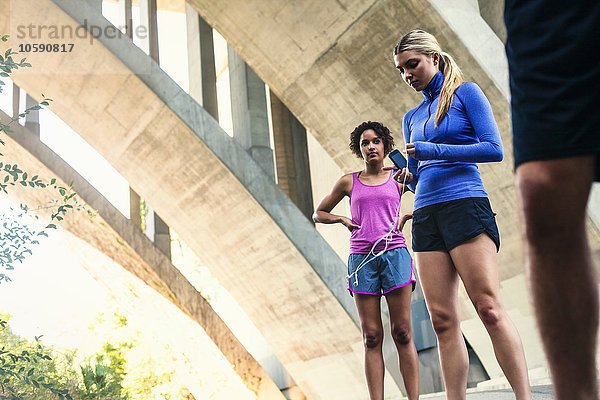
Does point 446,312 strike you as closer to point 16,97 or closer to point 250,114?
point 250,114

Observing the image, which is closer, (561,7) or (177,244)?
(561,7)

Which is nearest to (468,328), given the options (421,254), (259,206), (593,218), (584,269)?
(593,218)

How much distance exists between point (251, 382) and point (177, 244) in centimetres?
909

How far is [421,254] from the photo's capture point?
9.87 feet

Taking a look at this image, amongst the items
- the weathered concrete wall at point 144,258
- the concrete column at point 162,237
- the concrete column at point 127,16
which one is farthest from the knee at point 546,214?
the concrete column at point 162,237

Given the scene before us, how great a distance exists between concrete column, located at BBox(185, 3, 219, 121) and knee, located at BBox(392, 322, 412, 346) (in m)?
9.49

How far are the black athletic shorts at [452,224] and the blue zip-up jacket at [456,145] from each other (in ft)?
0.15

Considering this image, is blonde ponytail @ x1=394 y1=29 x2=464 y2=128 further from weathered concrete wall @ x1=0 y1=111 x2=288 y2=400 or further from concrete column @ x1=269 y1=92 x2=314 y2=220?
weathered concrete wall @ x1=0 y1=111 x2=288 y2=400

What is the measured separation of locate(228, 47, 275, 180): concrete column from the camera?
11.3m

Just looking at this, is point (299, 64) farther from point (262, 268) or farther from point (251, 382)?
point (251, 382)

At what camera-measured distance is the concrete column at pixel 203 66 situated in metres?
13.0

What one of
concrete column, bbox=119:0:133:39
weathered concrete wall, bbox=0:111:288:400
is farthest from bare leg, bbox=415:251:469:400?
concrete column, bbox=119:0:133:39

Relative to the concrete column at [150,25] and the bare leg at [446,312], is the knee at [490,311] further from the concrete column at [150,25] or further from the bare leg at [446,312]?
the concrete column at [150,25]

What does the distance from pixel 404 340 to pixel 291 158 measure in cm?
1139
